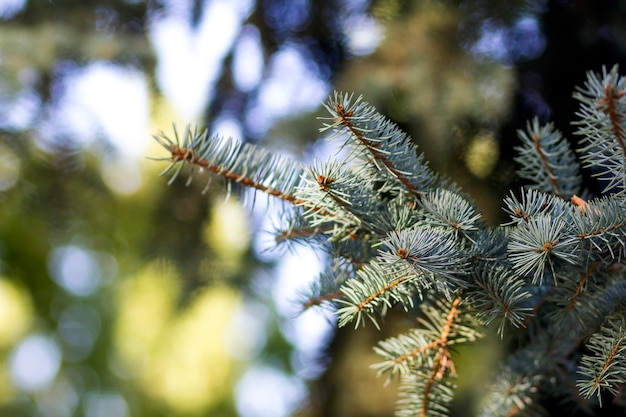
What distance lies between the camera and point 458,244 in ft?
1.43

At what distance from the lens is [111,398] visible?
4.03 metres

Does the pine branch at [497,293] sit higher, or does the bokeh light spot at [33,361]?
the bokeh light spot at [33,361]

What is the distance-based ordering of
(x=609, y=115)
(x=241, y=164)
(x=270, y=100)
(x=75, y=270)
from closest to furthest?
1. (x=609, y=115)
2. (x=241, y=164)
3. (x=270, y=100)
4. (x=75, y=270)

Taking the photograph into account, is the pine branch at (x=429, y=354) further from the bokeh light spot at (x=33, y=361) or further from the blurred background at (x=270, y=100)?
the bokeh light spot at (x=33, y=361)

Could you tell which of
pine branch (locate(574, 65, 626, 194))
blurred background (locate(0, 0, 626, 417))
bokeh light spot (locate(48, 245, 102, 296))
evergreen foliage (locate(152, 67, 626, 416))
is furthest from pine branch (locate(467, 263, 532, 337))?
bokeh light spot (locate(48, 245, 102, 296))

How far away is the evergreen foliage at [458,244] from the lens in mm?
404

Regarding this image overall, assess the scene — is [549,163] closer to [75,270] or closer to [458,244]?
[458,244]

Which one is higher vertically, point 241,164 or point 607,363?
point 241,164

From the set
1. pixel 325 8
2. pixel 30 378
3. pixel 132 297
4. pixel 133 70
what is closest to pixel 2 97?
pixel 133 70

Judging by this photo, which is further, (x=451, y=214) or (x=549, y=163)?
(x=549, y=163)

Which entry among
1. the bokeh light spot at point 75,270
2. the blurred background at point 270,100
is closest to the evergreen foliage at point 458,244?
the blurred background at point 270,100

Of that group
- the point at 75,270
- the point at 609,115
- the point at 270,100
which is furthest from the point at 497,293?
the point at 75,270

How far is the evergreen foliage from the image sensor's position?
40 centimetres

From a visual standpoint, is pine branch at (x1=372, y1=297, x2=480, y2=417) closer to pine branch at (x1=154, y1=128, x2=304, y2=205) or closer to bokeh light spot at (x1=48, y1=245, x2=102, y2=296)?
pine branch at (x1=154, y1=128, x2=304, y2=205)
